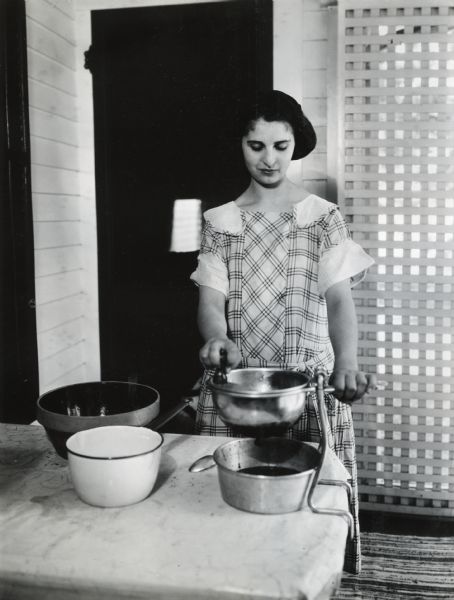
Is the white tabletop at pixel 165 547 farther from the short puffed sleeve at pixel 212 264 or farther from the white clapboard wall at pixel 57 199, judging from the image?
the white clapboard wall at pixel 57 199

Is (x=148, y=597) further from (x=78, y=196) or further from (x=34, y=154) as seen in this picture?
(x=78, y=196)

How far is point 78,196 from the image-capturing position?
3.52m

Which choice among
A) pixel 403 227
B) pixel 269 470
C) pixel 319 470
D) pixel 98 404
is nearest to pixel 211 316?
pixel 98 404

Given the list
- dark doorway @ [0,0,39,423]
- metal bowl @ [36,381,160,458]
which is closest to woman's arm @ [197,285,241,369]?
metal bowl @ [36,381,160,458]

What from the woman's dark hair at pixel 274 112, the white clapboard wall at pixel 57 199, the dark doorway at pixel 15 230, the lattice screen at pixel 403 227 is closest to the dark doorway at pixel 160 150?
the white clapboard wall at pixel 57 199

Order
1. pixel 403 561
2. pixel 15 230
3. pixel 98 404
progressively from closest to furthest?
pixel 98 404 < pixel 15 230 < pixel 403 561

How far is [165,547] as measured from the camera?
119 cm

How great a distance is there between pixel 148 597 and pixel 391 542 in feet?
7.75

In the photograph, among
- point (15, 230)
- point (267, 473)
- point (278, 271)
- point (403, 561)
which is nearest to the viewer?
point (267, 473)

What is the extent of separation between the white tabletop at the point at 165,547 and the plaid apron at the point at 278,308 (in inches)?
30.9

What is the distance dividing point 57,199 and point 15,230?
527 millimetres

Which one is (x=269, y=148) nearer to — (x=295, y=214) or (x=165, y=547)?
(x=295, y=214)

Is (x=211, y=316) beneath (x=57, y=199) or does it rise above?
beneath

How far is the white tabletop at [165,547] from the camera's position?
3.55 ft
